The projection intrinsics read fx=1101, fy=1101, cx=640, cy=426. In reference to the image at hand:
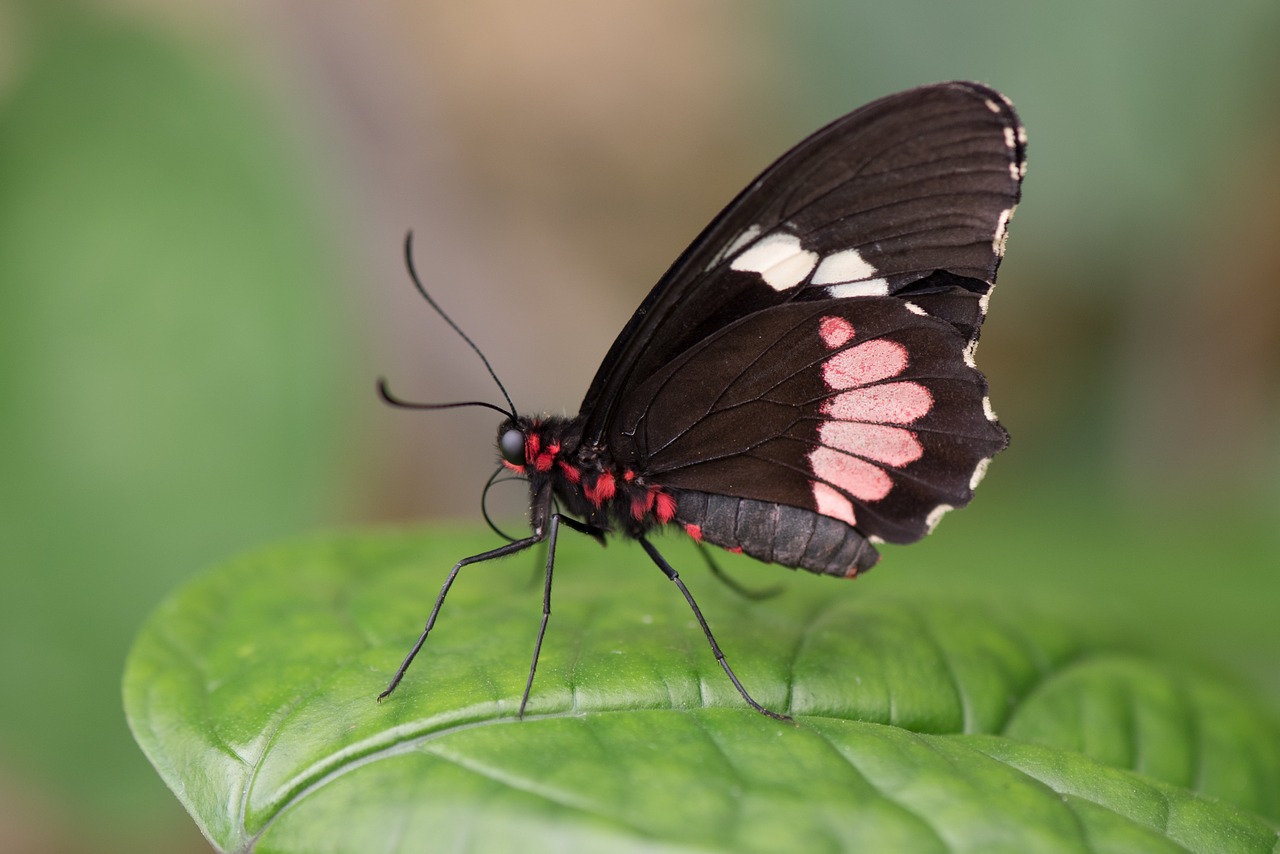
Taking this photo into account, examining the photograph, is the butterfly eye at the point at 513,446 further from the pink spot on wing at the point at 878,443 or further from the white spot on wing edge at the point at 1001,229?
the white spot on wing edge at the point at 1001,229

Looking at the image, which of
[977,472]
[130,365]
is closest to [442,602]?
[977,472]

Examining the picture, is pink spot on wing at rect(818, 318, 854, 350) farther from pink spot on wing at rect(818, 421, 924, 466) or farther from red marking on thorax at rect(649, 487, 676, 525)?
red marking on thorax at rect(649, 487, 676, 525)

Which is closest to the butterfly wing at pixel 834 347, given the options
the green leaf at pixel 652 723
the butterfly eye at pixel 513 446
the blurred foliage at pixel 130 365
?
the butterfly eye at pixel 513 446

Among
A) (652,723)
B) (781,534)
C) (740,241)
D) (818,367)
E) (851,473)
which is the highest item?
(740,241)

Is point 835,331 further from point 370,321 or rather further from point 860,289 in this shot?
point 370,321

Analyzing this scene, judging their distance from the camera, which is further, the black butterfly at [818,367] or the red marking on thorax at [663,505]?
the red marking on thorax at [663,505]

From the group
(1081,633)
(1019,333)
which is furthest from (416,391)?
(1081,633)

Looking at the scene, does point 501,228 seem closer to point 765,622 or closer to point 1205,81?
point 1205,81
